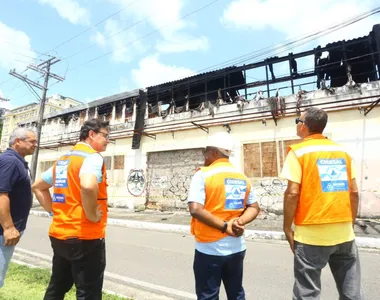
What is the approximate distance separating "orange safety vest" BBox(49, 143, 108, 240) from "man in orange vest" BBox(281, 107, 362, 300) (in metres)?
1.61

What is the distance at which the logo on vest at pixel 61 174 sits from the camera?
2420mm

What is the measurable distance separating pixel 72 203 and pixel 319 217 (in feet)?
6.63

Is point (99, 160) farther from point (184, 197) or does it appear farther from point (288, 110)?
point (184, 197)

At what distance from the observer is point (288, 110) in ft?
38.9

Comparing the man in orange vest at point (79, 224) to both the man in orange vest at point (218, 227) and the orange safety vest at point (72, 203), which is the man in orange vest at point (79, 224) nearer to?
the orange safety vest at point (72, 203)

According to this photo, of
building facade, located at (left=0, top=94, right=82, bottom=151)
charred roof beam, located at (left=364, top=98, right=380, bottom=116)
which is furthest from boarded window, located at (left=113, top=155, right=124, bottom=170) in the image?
building facade, located at (left=0, top=94, right=82, bottom=151)

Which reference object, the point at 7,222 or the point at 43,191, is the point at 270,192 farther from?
the point at 7,222

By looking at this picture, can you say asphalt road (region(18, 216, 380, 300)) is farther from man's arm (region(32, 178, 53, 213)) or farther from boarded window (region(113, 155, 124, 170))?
boarded window (region(113, 155, 124, 170))

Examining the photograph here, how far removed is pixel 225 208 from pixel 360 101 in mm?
10633

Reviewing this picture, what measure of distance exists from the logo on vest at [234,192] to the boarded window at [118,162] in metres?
14.9

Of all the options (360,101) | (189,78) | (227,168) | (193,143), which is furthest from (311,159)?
(189,78)

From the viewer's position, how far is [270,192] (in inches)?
459

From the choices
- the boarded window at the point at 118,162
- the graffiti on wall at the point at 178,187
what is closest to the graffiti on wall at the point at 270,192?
the graffiti on wall at the point at 178,187

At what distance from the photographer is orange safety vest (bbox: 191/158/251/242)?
220 cm
